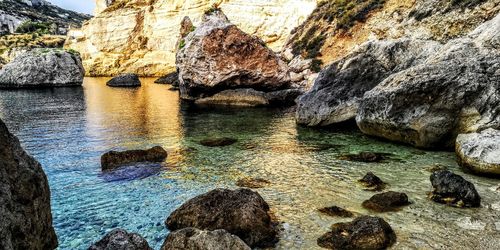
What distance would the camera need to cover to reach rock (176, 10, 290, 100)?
36625 mm

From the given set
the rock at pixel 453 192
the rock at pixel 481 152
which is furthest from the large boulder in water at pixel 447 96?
the rock at pixel 453 192

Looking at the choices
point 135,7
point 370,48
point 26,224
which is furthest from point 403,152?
point 135,7

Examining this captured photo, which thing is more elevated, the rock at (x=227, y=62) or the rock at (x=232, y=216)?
the rock at (x=227, y=62)

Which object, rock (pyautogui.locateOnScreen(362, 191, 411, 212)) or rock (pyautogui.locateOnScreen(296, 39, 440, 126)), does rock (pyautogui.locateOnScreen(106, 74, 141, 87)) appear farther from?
rock (pyautogui.locateOnScreen(362, 191, 411, 212))

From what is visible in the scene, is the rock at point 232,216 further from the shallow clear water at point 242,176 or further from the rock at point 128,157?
the rock at point 128,157

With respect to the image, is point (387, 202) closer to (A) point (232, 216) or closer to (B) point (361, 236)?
(B) point (361, 236)

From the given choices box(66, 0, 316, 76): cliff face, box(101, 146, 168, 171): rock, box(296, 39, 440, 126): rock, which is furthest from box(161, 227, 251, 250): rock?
box(66, 0, 316, 76): cliff face

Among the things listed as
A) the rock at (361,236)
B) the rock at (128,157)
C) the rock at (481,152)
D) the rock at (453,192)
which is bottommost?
the rock at (128,157)

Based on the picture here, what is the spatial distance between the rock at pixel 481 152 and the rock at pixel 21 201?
1261cm

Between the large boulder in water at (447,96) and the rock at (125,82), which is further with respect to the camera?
the rock at (125,82)

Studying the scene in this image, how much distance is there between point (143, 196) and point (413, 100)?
11964 millimetres

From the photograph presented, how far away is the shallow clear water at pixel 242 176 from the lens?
9719 mm

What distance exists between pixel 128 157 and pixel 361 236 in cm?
1077

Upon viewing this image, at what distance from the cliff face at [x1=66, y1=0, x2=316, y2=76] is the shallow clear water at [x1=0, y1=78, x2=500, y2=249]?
188ft
